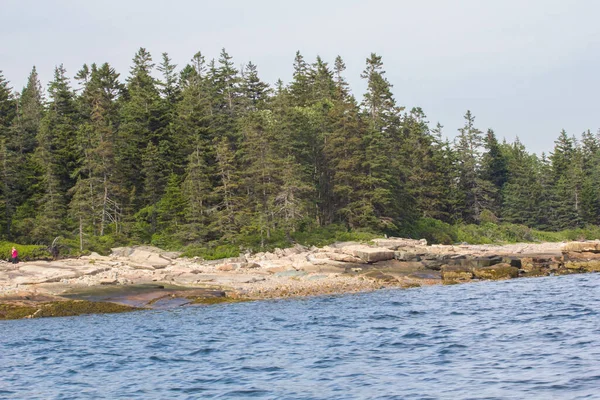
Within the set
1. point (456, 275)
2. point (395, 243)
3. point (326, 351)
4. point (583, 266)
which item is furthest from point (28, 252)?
point (583, 266)

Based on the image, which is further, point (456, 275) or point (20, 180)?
point (20, 180)

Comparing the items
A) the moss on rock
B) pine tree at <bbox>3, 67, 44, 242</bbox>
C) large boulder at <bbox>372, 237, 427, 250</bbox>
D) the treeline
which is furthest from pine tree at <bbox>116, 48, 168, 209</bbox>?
the moss on rock

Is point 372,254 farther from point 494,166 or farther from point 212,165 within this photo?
point 494,166

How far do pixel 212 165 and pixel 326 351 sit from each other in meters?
38.7

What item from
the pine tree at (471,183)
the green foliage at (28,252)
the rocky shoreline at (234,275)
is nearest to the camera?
the rocky shoreline at (234,275)

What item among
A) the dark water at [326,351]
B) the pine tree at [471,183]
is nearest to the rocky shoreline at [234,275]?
the dark water at [326,351]

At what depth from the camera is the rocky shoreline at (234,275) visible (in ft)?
91.3

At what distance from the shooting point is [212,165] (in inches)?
2098

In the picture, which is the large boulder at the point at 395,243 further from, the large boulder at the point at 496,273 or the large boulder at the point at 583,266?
the large boulder at the point at 583,266

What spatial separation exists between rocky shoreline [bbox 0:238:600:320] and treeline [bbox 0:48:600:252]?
5558mm

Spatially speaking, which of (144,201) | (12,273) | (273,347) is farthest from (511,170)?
(273,347)

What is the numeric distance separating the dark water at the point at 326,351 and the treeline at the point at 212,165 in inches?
915

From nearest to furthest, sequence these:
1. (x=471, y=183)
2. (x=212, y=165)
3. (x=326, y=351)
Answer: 1. (x=326, y=351)
2. (x=212, y=165)
3. (x=471, y=183)

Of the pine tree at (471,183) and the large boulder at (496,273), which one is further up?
the pine tree at (471,183)
